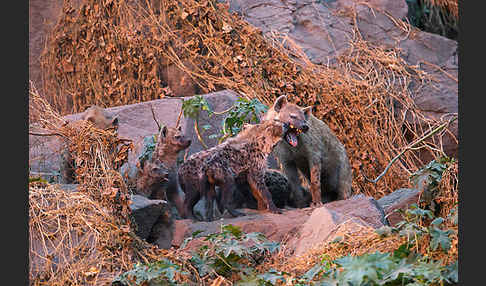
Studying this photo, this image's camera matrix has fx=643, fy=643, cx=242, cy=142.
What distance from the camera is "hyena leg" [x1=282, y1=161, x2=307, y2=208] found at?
23.2ft

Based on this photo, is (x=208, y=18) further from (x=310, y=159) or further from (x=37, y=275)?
(x=37, y=275)

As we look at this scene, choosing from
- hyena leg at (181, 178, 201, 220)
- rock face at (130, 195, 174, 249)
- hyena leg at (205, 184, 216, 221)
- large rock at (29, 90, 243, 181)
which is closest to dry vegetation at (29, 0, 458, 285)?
large rock at (29, 90, 243, 181)

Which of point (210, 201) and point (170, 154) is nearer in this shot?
point (210, 201)

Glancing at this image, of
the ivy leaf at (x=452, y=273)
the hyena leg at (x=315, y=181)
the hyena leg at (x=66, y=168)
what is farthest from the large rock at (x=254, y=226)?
the ivy leaf at (x=452, y=273)

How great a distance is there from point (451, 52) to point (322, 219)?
22.8 ft

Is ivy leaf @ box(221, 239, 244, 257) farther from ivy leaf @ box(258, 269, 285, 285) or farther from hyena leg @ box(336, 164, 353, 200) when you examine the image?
hyena leg @ box(336, 164, 353, 200)

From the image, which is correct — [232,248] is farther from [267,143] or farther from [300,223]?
[267,143]

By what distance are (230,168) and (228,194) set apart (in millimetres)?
249

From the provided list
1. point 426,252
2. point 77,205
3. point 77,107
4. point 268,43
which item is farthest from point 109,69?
point 426,252

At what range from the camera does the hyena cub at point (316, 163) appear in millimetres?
6895

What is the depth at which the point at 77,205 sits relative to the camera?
4902 mm

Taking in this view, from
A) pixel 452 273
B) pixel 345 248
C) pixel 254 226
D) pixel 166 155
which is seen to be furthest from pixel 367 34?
pixel 452 273

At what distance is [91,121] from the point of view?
6.87 m

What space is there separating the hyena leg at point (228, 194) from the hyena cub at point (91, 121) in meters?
1.36
